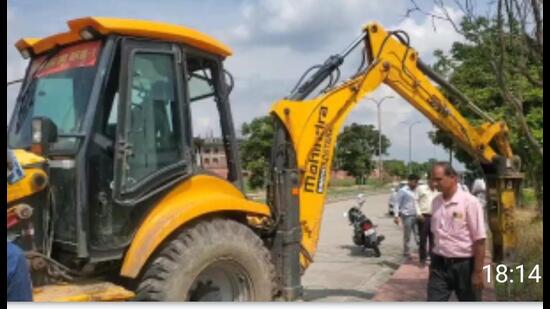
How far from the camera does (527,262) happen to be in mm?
7273

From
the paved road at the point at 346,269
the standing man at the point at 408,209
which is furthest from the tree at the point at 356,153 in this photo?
the standing man at the point at 408,209

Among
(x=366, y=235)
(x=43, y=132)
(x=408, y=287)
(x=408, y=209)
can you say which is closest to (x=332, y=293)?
(x=408, y=287)

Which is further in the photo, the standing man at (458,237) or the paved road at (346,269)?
the paved road at (346,269)

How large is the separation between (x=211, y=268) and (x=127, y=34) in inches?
68.9

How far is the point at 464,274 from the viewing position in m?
4.87

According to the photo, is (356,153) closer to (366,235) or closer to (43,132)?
(366,235)

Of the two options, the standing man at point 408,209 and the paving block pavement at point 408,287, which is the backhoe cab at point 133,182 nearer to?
the paving block pavement at point 408,287

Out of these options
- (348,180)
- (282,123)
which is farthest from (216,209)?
(348,180)

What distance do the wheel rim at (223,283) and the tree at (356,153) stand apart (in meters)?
52.2

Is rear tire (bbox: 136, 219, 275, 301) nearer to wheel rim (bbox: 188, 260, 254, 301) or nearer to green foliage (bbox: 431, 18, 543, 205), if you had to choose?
wheel rim (bbox: 188, 260, 254, 301)

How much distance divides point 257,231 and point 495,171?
113 inches

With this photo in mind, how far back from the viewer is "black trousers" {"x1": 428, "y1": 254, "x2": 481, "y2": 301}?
15.9 feet

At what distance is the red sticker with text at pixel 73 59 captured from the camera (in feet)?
15.3

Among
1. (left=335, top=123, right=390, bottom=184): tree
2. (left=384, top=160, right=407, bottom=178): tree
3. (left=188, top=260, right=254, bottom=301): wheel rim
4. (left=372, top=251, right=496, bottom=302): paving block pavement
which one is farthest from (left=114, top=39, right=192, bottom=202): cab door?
(left=384, top=160, right=407, bottom=178): tree
